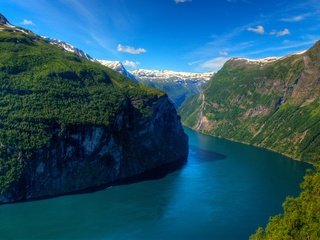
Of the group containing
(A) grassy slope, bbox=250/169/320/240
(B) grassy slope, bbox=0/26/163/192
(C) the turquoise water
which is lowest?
(C) the turquoise water

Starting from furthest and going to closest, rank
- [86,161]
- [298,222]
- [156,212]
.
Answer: [86,161] < [156,212] < [298,222]

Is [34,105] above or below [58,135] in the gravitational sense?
above

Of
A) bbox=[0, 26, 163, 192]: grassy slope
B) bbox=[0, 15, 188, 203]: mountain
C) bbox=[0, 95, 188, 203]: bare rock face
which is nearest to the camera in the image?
bbox=[0, 95, 188, 203]: bare rock face

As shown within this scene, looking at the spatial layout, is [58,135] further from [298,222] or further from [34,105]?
[298,222]

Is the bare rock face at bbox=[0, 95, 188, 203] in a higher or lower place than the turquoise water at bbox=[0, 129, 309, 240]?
higher

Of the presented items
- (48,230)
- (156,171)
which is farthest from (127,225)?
(156,171)

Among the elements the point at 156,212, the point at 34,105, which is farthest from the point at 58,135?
the point at 156,212

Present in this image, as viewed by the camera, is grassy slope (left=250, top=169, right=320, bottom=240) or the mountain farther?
the mountain

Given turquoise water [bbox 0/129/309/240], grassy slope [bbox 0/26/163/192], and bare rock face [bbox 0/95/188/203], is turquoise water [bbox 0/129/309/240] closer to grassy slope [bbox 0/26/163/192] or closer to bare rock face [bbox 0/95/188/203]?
bare rock face [bbox 0/95/188/203]

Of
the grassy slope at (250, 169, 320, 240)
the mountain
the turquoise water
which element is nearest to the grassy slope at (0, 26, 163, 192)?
the mountain

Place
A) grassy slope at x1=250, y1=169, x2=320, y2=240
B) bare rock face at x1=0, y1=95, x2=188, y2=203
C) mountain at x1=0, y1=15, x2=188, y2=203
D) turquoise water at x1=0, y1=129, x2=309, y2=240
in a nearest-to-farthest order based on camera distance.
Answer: grassy slope at x1=250, y1=169, x2=320, y2=240 < turquoise water at x1=0, y1=129, x2=309, y2=240 < bare rock face at x1=0, y1=95, x2=188, y2=203 < mountain at x1=0, y1=15, x2=188, y2=203
